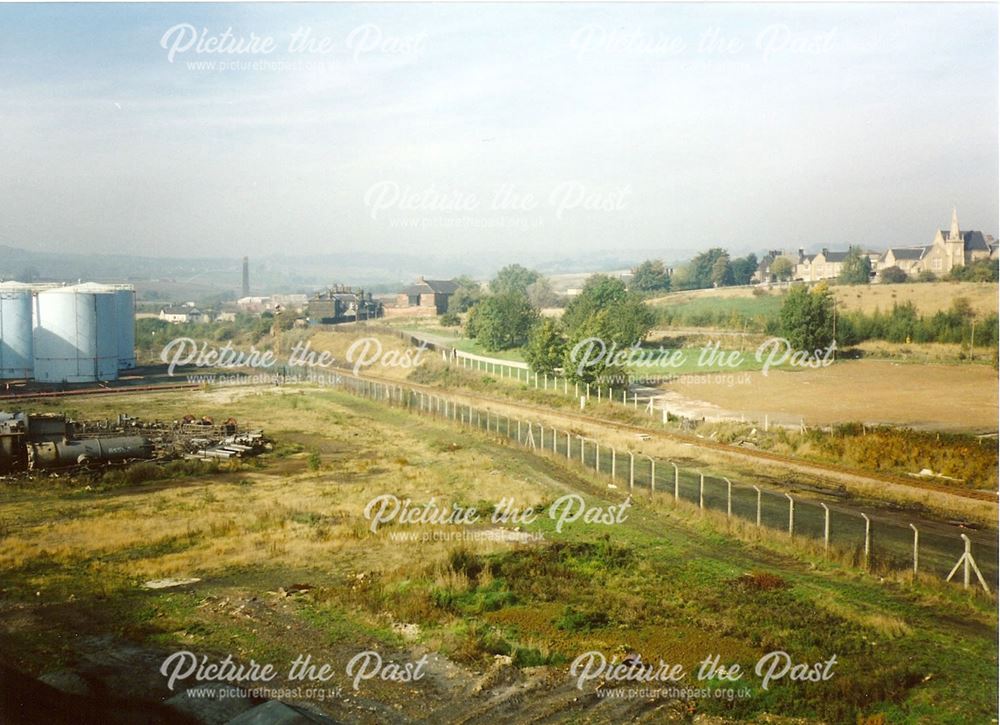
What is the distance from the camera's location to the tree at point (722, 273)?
84000 millimetres

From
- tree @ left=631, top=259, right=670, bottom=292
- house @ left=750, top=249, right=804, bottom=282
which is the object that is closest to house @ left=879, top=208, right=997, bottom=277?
tree @ left=631, top=259, right=670, bottom=292

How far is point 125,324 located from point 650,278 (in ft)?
185

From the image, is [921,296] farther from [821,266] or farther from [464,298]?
[821,266]

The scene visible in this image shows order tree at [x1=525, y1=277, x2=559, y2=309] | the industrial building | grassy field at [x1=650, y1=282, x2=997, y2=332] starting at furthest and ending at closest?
tree at [x1=525, y1=277, x2=559, y2=309] < the industrial building < grassy field at [x1=650, y1=282, x2=997, y2=332]

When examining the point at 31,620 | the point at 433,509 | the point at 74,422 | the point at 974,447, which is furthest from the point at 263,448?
the point at 974,447

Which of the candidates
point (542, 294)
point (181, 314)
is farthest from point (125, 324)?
point (542, 294)

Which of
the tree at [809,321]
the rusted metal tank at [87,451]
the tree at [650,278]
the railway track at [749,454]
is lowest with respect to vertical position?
the railway track at [749,454]

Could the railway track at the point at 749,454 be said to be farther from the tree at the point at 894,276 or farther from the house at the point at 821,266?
the house at the point at 821,266

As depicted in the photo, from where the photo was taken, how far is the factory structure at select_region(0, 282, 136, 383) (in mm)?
30031

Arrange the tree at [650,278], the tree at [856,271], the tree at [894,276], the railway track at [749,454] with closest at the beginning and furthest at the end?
the railway track at [749,454] < the tree at [894,276] < the tree at [856,271] < the tree at [650,278]

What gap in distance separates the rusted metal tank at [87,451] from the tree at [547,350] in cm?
2075

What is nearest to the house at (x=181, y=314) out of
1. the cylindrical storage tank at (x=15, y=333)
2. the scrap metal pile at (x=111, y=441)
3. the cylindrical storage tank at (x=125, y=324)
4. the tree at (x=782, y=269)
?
the cylindrical storage tank at (x=125, y=324)

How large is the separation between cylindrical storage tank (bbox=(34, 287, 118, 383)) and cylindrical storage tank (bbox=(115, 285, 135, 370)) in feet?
3.93

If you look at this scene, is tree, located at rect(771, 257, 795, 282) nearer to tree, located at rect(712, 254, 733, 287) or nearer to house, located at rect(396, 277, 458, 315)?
tree, located at rect(712, 254, 733, 287)
